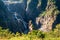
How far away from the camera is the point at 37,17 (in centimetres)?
10850

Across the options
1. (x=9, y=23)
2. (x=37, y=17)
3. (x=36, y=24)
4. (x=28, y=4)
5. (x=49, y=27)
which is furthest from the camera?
(x=28, y=4)

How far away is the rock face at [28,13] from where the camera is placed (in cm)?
8598

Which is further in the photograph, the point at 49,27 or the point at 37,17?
the point at 37,17

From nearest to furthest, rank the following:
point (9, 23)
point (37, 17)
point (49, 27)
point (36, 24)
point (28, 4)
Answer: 1. point (9, 23)
2. point (49, 27)
3. point (36, 24)
4. point (37, 17)
5. point (28, 4)

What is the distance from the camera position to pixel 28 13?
114m

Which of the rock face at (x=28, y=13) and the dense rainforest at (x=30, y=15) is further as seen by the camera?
the rock face at (x=28, y=13)

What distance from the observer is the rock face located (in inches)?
3385

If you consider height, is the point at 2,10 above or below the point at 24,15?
above

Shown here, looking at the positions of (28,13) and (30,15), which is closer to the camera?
(30,15)

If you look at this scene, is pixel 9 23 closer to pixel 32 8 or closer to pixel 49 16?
pixel 49 16

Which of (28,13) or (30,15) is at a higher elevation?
(28,13)

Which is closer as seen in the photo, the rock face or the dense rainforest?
the dense rainforest

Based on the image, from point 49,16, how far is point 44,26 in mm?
4551

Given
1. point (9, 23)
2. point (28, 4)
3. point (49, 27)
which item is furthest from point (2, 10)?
point (28, 4)
